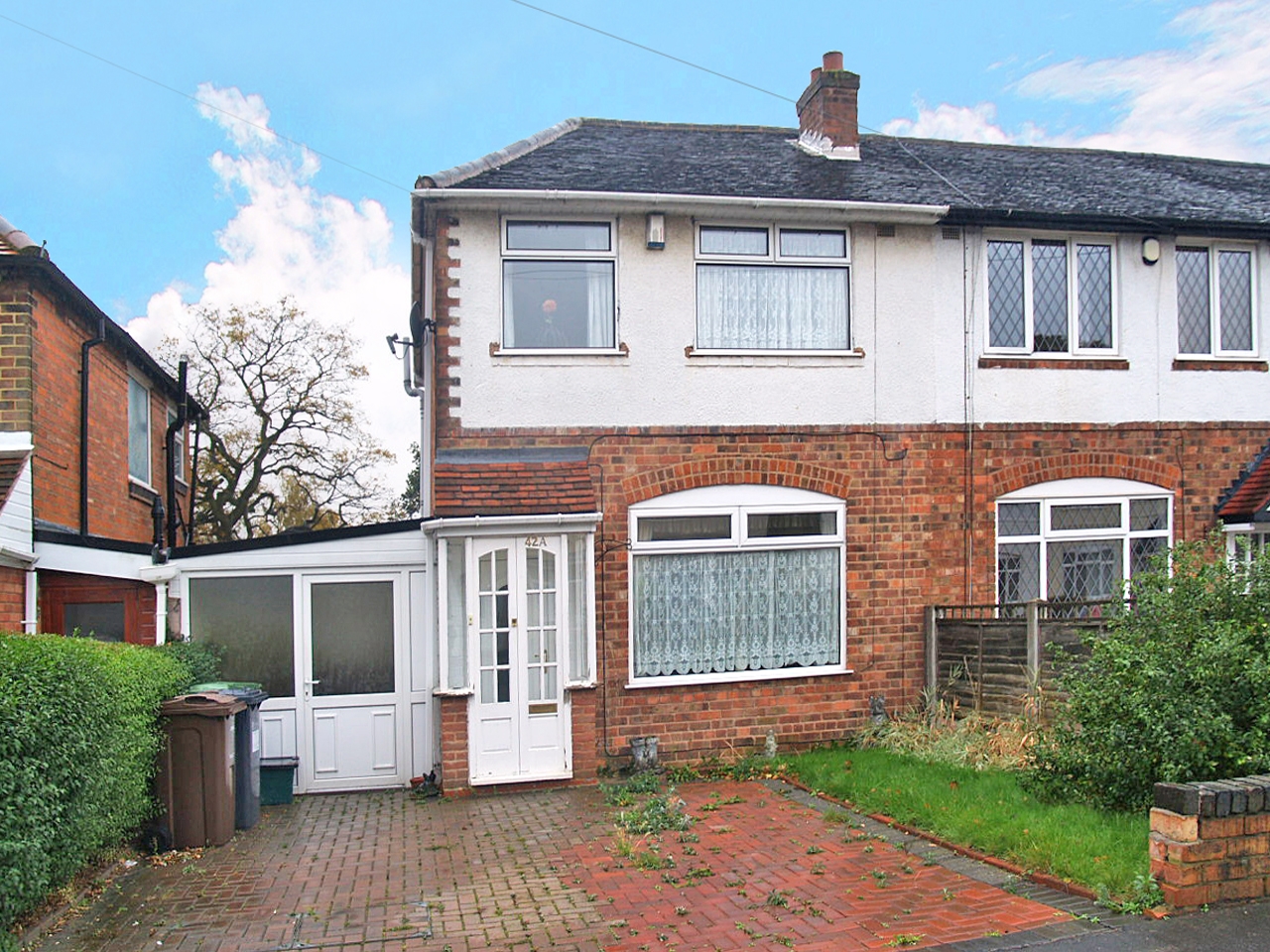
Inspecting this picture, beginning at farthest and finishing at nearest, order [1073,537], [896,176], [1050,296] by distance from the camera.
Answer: [896,176] → [1050,296] → [1073,537]

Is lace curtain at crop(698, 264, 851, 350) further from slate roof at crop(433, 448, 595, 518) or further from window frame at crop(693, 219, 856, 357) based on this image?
slate roof at crop(433, 448, 595, 518)

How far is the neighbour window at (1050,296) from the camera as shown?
12.3 meters

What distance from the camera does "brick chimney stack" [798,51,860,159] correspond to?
13633mm

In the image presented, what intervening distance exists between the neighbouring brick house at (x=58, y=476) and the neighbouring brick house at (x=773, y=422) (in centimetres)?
297

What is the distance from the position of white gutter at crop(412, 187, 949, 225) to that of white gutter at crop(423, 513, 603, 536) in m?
3.19

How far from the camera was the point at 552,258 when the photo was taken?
11266mm

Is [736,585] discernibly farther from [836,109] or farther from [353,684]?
[836,109]

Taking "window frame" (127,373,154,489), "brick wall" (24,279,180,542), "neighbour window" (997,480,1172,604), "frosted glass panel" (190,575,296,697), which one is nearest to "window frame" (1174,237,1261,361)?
"neighbour window" (997,480,1172,604)

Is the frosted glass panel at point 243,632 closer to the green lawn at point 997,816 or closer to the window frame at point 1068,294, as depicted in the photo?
the green lawn at point 997,816

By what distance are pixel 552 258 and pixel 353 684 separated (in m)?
4.84

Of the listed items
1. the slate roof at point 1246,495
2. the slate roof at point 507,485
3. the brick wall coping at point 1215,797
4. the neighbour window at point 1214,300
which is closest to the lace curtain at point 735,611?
the slate roof at point 507,485

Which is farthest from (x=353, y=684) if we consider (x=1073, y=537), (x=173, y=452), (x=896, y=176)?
(x=896, y=176)

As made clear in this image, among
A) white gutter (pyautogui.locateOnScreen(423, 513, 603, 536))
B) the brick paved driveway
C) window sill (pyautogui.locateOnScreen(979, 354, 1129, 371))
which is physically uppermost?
window sill (pyautogui.locateOnScreen(979, 354, 1129, 371))

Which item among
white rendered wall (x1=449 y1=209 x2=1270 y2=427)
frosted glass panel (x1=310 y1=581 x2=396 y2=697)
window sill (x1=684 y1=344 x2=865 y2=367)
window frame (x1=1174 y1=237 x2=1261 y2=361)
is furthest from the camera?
window frame (x1=1174 y1=237 x2=1261 y2=361)
